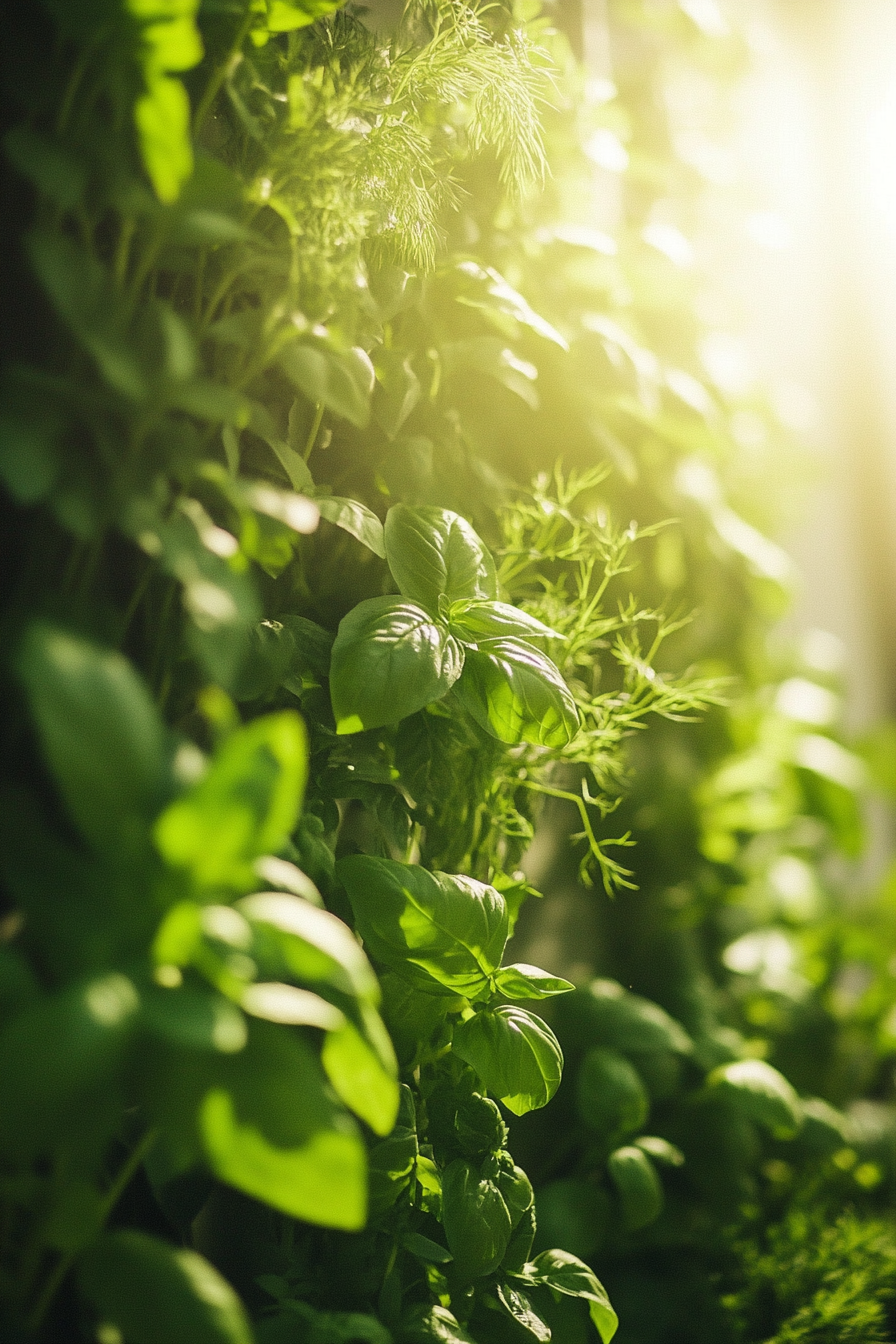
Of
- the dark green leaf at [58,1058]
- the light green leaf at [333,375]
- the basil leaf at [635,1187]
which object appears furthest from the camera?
the basil leaf at [635,1187]

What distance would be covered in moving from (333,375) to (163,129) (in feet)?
0.46

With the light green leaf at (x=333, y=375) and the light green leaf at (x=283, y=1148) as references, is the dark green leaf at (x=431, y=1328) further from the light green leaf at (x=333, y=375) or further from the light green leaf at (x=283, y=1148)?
the light green leaf at (x=333, y=375)

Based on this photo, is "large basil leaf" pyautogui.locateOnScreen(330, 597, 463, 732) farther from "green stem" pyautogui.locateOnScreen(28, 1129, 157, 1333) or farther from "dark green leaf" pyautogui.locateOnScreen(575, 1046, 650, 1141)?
"dark green leaf" pyautogui.locateOnScreen(575, 1046, 650, 1141)

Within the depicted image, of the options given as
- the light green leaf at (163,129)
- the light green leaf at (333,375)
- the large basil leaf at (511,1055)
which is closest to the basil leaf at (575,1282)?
the large basil leaf at (511,1055)

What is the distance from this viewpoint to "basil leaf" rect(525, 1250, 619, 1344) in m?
0.55

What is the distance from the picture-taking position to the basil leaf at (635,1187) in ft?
2.46

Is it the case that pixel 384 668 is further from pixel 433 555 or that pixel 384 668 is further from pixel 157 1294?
pixel 157 1294

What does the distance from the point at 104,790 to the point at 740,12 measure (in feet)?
6.11

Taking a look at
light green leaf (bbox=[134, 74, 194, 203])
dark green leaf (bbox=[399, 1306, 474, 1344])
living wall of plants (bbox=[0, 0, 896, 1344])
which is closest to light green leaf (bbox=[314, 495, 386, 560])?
living wall of plants (bbox=[0, 0, 896, 1344])

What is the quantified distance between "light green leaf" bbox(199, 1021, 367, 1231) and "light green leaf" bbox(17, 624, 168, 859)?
101 mm

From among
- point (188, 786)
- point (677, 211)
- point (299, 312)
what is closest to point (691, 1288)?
point (188, 786)

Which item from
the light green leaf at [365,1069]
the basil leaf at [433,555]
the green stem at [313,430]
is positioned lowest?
the light green leaf at [365,1069]

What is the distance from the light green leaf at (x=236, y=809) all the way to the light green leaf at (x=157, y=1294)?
16 centimetres

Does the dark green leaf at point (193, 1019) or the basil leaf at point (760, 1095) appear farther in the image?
the basil leaf at point (760, 1095)
